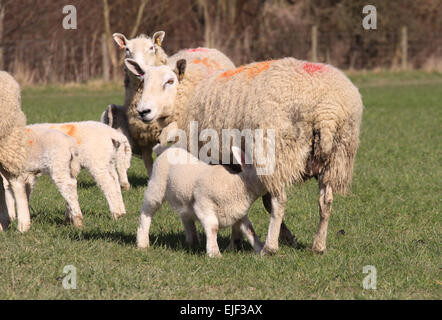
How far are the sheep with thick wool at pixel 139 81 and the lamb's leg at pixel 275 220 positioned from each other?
7.61 feet

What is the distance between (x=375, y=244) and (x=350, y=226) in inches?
29.5

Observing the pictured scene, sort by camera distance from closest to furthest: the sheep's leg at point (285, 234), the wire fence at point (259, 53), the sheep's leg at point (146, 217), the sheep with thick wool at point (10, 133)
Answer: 1. the sheep's leg at point (146, 217)
2. the sheep's leg at point (285, 234)
3. the sheep with thick wool at point (10, 133)
4. the wire fence at point (259, 53)

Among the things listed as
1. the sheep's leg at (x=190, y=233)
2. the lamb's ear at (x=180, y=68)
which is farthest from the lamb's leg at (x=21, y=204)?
the lamb's ear at (x=180, y=68)

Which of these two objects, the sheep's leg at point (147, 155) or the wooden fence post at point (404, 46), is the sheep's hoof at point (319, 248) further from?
the wooden fence post at point (404, 46)

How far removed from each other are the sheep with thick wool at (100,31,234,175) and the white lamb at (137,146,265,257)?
6.35 ft

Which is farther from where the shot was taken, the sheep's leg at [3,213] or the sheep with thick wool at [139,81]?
the sheep with thick wool at [139,81]

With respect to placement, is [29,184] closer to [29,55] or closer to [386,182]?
[386,182]

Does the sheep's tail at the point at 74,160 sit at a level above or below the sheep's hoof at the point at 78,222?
above

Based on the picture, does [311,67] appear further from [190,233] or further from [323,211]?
[190,233]

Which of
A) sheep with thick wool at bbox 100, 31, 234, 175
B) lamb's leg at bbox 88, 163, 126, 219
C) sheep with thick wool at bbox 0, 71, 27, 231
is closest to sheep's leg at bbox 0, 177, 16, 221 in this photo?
sheep with thick wool at bbox 0, 71, 27, 231

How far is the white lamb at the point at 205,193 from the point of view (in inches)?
223

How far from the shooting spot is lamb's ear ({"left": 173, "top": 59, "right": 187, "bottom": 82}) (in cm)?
654

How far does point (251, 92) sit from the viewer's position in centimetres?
591
